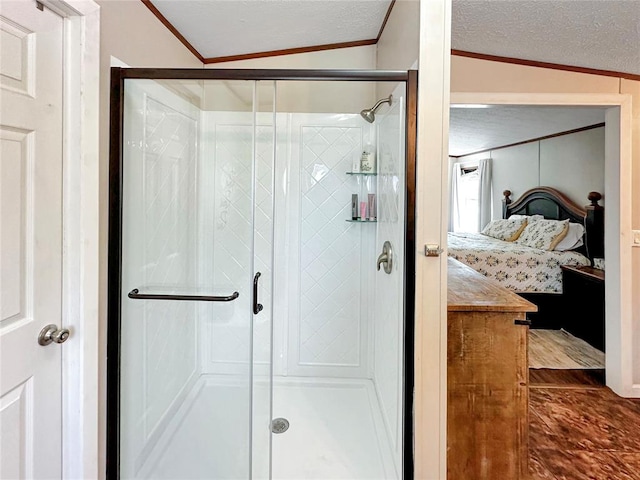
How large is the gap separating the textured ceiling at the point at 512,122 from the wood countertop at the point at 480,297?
6.78 feet

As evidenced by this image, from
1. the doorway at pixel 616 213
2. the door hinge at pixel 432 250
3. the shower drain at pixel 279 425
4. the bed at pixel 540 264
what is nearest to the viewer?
the door hinge at pixel 432 250

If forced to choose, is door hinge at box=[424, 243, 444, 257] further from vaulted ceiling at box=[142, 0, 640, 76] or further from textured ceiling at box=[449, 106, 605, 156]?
textured ceiling at box=[449, 106, 605, 156]

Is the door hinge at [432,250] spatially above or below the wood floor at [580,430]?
above

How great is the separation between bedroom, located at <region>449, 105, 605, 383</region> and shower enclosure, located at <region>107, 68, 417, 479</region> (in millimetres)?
Answer: 1123

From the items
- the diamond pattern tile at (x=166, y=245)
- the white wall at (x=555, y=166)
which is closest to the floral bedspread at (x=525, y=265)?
the white wall at (x=555, y=166)

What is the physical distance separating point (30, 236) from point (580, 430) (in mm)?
2909

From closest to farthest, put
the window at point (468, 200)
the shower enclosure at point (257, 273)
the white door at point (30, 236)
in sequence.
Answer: the white door at point (30, 236) < the shower enclosure at point (257, 273) < the window at point (468, 200)

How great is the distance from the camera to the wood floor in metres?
1.76

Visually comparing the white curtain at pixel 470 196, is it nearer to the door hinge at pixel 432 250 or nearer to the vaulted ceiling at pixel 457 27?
the vaulted ceiling at pixel 457 27

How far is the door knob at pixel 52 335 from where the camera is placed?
1.13 m

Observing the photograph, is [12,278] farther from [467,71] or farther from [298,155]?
[467,71]

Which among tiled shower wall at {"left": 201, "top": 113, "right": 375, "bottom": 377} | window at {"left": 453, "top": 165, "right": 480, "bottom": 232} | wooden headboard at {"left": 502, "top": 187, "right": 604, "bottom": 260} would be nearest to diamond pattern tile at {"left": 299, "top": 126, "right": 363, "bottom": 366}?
tiled shower wall at {"left": 201, "top": 113, "right": 375, "bottom": 377}

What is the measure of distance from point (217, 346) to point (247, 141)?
44.7 inches

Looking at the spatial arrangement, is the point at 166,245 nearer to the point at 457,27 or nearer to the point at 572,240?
the point at 457,27
